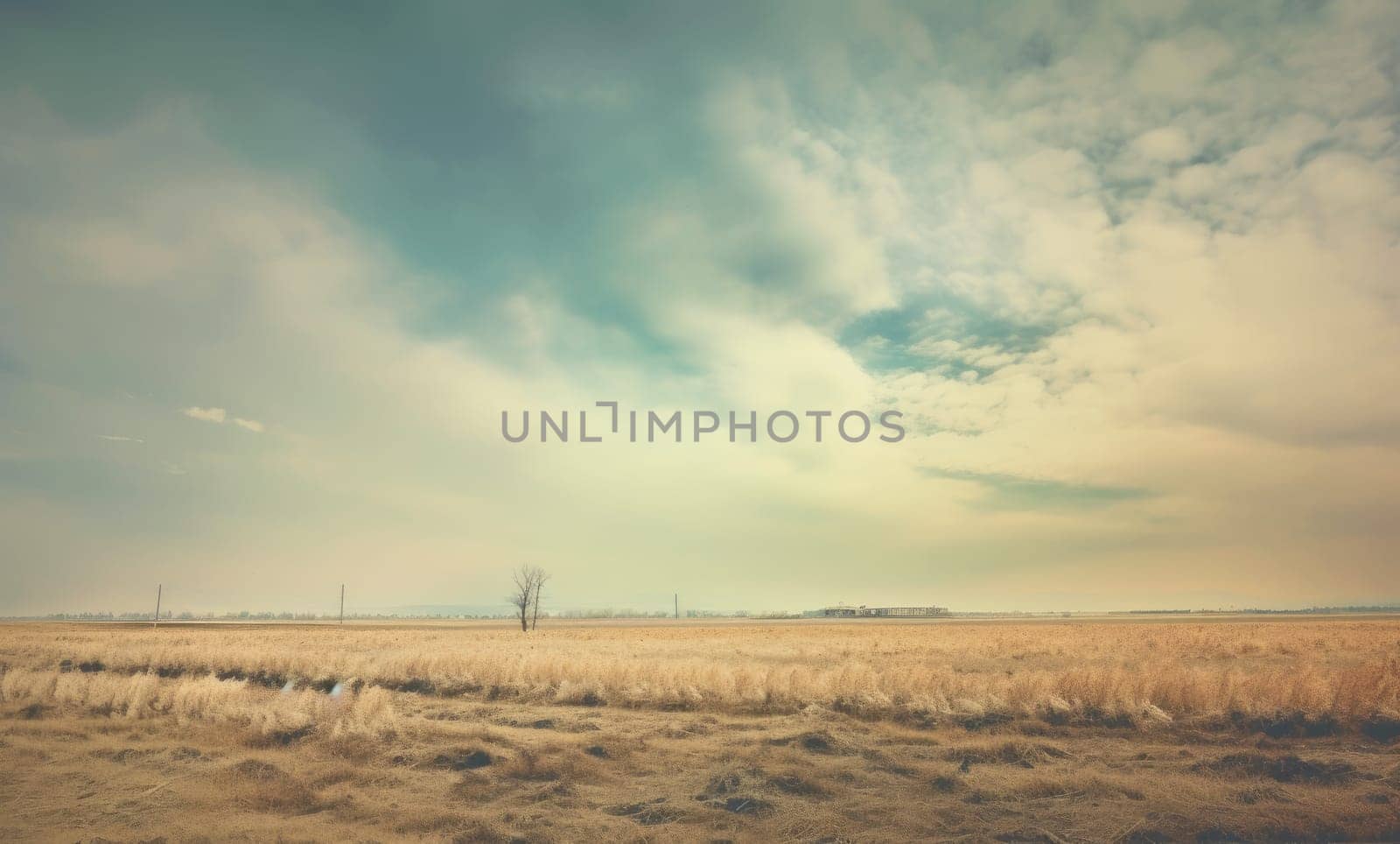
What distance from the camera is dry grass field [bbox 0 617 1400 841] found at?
30.2ft

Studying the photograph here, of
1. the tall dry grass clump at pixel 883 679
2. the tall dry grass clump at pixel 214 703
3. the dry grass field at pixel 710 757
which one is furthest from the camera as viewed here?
the tall dry grass clump at pixel 214 703

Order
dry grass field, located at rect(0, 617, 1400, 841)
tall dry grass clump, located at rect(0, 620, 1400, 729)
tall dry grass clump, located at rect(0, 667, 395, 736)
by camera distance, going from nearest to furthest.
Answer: dry grass field, located at rect(0, 617, 1400, 841) → tall dry grass clump, located at rect(0, 620, 1400, 729) → tall dry grass clump, located at rect(0, 667, 395, 736)

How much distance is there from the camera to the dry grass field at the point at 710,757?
9.22m

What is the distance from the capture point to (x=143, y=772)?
40.2ft

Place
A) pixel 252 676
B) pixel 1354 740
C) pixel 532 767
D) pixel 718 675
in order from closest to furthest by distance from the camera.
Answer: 1. pixel 532 767
2. pixel 1354 740
3. pixel 718 675
4. pixel 252 676

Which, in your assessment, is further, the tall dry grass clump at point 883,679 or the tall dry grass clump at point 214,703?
the tall dry grass clump at point 214,703

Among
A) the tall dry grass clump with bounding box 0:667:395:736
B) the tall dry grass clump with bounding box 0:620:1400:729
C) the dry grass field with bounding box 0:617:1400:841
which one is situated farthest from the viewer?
the tall dry grass clump with bounding box 0:667:395:736

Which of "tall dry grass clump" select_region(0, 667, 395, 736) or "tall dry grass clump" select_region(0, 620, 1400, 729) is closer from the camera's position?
"tall dry grass clump" select_region(0, 620, 1400, 729)

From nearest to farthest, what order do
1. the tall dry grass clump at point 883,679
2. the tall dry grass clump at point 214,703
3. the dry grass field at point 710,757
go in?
the dry grass field at point 710,757 < the tall dry grass clump at point 883,679 < the tall dry grass clump at point 214,703

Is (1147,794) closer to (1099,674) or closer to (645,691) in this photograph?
(1099,674)

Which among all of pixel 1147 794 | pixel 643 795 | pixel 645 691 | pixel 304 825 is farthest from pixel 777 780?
pixel 645 691

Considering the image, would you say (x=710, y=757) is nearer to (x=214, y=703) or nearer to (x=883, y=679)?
(x=883, y=679)

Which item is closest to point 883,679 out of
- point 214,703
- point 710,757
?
point 710,757

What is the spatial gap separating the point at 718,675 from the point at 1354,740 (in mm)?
13051
